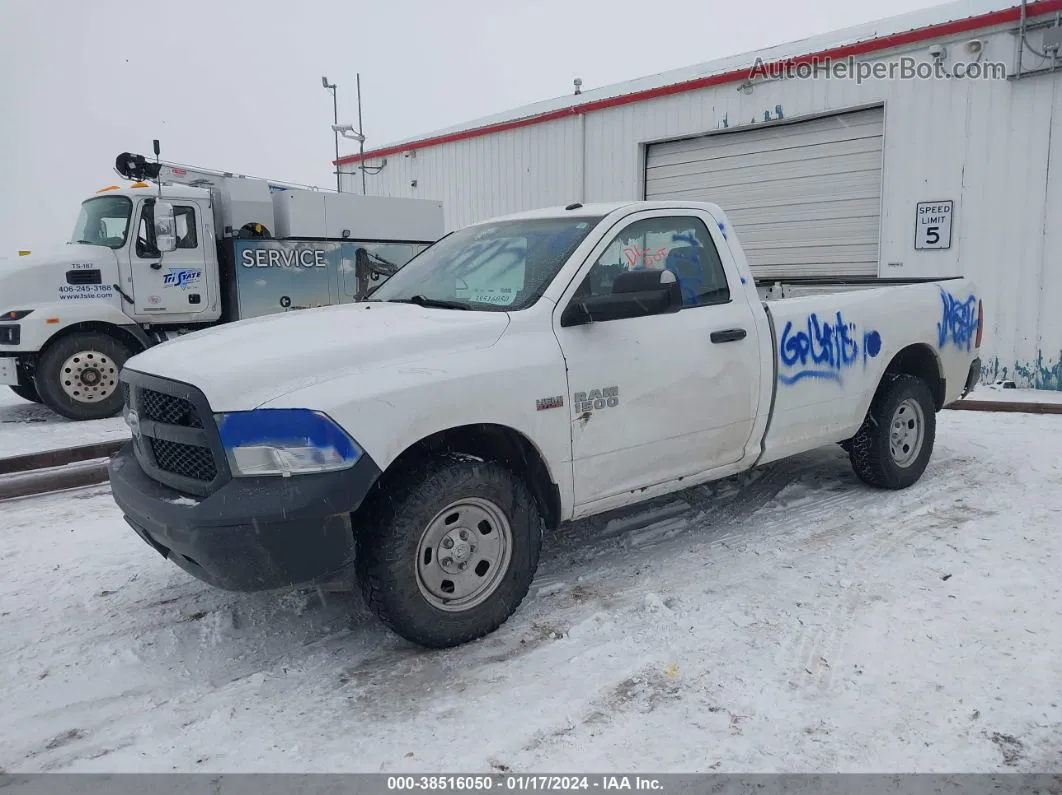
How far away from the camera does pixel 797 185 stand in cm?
1144

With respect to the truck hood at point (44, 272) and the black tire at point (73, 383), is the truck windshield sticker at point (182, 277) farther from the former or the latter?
the black tire at point (73, 383)

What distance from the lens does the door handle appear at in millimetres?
4262

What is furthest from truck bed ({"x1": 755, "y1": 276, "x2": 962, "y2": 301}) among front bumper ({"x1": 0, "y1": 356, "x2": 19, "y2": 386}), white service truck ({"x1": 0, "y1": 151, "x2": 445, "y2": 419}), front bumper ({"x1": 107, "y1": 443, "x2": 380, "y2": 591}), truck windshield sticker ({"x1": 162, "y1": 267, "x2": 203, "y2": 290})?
front bumper ({"x1": 0, "y1": 356, "x2": 19, "y2": 386})

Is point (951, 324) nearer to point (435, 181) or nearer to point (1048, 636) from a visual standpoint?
point (1048, 636)

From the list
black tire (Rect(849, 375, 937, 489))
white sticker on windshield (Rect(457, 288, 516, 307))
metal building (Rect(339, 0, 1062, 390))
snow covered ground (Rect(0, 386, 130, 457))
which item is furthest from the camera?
metal building (Rect(339, 0, 1062, 390))

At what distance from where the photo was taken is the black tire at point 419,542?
317 cm

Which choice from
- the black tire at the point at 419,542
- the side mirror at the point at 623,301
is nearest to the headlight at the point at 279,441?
the black tire at the point at 419,542

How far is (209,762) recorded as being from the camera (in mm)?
2686

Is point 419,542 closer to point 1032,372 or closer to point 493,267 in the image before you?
point 493,267

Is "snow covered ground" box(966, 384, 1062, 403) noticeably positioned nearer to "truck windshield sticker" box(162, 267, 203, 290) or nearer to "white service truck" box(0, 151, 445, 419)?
"white service truck" box(0, 151, 445, 419)

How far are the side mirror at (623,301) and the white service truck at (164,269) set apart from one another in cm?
665

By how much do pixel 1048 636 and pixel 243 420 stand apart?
11.2 ft

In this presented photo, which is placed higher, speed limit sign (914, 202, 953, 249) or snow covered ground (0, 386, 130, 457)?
speed limit sign (914, 202, 953, 249)
